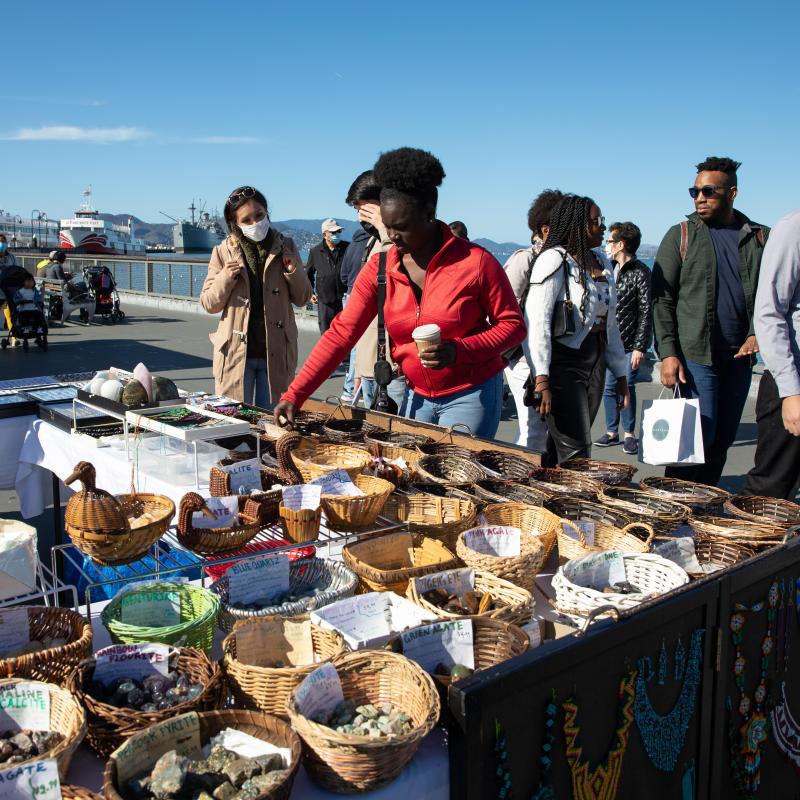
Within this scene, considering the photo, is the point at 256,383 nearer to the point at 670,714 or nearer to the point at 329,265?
the point at 670,714

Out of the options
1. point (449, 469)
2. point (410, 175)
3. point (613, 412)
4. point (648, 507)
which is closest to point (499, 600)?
point (648, 507)

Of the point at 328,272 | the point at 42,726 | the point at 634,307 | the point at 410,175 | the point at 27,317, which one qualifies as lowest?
the point at 42,726

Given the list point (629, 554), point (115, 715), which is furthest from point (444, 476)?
point (115, 715)

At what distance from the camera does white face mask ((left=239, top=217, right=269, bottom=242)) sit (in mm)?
3801

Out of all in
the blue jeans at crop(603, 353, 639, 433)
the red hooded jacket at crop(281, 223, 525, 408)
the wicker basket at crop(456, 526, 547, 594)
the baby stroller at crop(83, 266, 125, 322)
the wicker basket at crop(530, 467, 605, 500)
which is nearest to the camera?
the wicker basket at crop(456, 526, 547, 594)

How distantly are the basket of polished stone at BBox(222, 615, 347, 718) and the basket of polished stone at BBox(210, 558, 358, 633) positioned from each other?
0.14ft

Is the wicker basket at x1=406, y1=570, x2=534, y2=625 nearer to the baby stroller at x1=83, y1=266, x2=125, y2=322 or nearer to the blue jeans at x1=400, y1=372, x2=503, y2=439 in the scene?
the blue jeans at x1=400, y1=372, x2=503, y2=439

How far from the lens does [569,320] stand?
3420mm

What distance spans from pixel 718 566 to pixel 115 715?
59.2 inches

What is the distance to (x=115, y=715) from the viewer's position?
4.19ft

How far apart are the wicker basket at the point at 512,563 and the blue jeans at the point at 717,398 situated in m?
2.01

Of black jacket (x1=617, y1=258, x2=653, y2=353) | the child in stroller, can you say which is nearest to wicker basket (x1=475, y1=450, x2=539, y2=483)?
black jacket (x1=617, y1=258, x2=653, y2=353)

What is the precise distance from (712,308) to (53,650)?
3152mm

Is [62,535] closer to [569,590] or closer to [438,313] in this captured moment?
[438,313]
